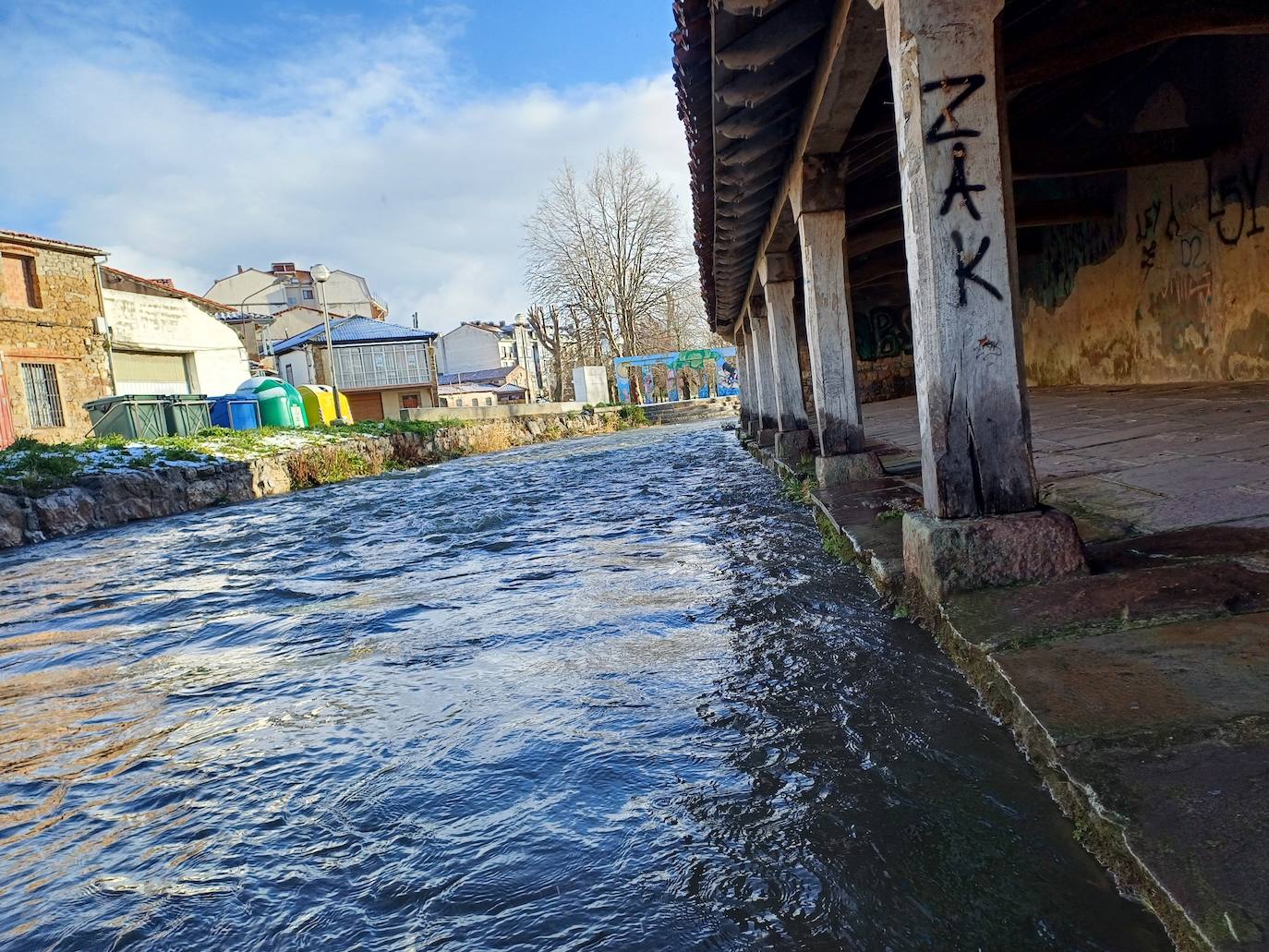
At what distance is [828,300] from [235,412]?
17636 mm

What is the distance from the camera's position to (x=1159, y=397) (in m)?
6.64

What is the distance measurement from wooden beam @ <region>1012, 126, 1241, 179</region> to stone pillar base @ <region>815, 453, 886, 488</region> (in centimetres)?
299

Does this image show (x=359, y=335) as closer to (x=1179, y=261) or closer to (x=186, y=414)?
(x=186, y=414)

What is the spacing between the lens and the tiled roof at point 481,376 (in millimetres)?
59409

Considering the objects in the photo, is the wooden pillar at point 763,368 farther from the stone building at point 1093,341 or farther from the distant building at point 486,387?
the distant building at point 486,387

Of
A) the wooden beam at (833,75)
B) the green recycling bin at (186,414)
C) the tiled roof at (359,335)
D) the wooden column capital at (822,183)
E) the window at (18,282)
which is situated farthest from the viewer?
the tiled roof at (359,335)

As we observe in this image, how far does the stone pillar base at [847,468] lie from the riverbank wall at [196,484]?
9157 millimetres

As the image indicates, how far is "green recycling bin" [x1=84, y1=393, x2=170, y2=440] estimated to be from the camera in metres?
16.3

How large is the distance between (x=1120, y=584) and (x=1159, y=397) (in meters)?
5.42

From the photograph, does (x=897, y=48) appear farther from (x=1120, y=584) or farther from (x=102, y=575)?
(x=102, y=575)

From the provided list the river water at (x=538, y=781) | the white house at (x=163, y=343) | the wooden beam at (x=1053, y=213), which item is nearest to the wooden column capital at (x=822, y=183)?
the river water at (x=538, y=781)

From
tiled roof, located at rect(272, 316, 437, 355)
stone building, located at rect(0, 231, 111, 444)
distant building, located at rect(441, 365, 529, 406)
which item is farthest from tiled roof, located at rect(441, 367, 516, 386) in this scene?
stone building, located at rect(0, 231, 111, 444)

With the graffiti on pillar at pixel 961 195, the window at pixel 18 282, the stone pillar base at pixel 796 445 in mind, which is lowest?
the stone pillar base at pixel 796 445

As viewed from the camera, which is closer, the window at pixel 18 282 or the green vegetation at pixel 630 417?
the window at pixel 18 282
